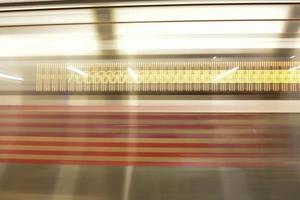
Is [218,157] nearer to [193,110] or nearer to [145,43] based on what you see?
[193,110]

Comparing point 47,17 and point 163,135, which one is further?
point 47,17

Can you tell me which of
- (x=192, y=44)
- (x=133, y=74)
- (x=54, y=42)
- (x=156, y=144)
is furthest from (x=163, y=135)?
(x=54, y=42)

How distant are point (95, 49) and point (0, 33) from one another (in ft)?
2.00

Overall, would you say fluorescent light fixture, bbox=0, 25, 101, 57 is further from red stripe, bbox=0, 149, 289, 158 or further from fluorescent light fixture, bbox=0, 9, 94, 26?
red stripe, bbox=0, 149, 289, 158

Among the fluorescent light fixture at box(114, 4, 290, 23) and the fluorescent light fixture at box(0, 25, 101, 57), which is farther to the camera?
the fluorescent light fixture at box(0, 25, 101, 57)

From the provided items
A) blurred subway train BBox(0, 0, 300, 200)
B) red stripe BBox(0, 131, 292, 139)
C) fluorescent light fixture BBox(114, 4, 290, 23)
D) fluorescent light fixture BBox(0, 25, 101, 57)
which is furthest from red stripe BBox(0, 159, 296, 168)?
fluorescent light fixture BBox(114, 4, 290, 23)

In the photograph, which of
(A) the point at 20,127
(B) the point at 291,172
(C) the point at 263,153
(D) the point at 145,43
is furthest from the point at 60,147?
(B) the point at 291,172

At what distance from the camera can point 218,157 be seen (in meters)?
1.84

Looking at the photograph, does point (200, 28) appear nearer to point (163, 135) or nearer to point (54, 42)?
point (163, 135)

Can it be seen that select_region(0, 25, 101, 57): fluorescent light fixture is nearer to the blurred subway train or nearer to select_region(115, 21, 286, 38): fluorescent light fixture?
the blurred subway train

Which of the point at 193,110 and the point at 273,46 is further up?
the point at 273,46

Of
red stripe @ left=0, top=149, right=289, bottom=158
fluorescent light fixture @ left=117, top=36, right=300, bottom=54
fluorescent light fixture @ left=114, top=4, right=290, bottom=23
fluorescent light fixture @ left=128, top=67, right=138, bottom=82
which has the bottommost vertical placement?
red stripe @ left=0, top=149, right=289, bottom=158

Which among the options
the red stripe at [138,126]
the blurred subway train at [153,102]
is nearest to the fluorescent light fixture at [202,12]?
the blurred subway train at [153,102]

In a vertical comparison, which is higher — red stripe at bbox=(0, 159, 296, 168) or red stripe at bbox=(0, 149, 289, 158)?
red stripe at bbox=(0, 149, 289, 158)
